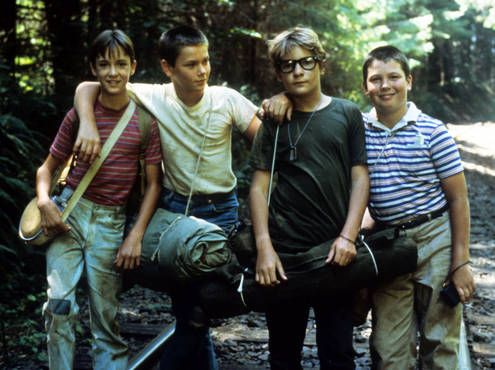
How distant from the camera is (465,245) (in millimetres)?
3328

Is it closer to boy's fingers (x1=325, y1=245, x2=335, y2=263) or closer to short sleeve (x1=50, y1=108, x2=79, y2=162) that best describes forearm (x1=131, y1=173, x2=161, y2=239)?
short sleeve (x1=50, y1=108, x2=79, y2=162)

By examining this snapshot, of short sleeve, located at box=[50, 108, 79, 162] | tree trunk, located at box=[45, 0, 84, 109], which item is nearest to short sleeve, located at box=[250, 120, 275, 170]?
short sleeve, located at box=[50, 108, 79, 162]

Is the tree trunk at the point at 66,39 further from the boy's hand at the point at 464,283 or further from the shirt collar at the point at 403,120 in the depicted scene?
the boy's hand at the point at 464,283

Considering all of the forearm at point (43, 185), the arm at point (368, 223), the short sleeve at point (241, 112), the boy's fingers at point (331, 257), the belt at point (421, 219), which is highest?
the short sleeve at point (241, 112)

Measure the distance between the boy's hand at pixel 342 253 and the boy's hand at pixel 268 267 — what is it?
0.25m

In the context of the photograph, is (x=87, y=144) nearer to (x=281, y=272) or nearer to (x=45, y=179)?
(x=45, y=179)

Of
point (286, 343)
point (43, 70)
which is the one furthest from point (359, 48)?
point (286, 343)

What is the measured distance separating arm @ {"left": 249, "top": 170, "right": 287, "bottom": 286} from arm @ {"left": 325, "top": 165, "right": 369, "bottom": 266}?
27cm

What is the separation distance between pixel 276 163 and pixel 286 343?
39.6 inches

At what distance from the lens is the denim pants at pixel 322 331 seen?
10.4 ft

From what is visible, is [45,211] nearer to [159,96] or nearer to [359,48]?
[159,96]

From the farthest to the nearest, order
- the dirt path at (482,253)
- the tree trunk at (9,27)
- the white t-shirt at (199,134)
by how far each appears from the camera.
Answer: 1. the tree trunk at (9,27)
2. the dirt path at (482,253)
3. the white t-shirt at (199,134)

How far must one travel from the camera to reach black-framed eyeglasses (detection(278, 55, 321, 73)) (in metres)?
3.25

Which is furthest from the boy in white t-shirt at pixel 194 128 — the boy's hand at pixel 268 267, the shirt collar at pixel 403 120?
the shirt collar at pixel 403 120
